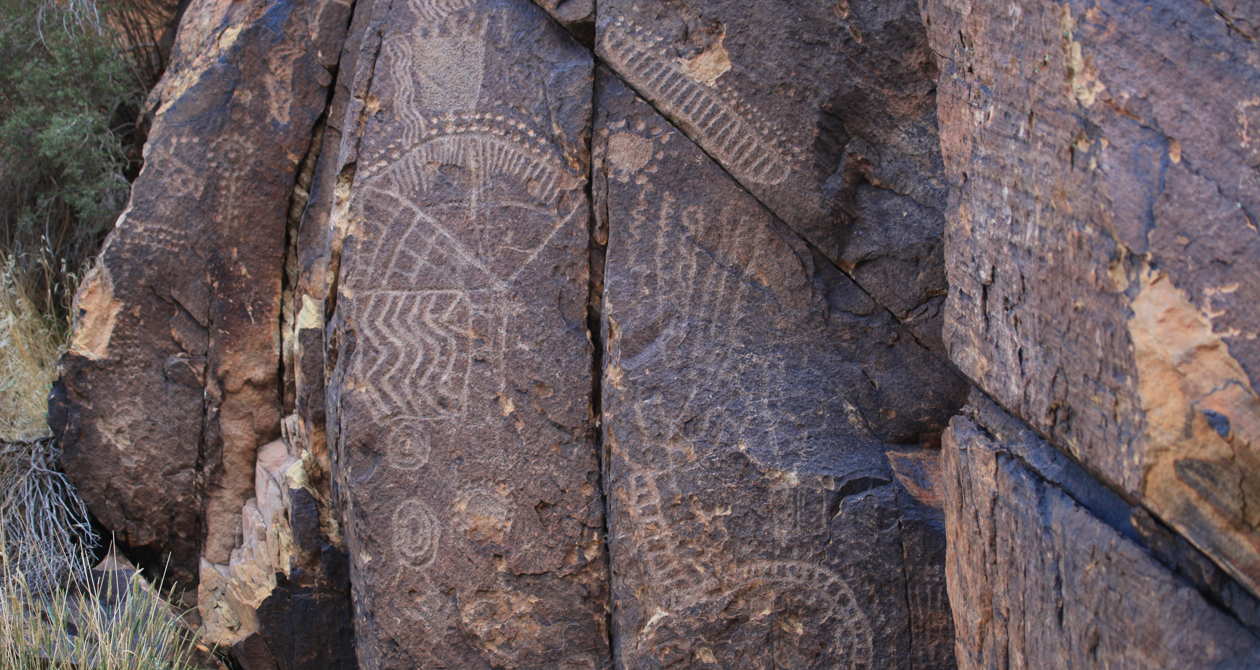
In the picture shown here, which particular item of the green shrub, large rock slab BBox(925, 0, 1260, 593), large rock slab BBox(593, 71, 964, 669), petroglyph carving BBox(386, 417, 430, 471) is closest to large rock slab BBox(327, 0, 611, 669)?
petroglyph carving BBox(386, 417, 430, 471)

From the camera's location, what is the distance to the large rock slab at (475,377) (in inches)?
109

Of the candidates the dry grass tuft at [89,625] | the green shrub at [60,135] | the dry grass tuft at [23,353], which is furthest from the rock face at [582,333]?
the green shrub at [60,135]

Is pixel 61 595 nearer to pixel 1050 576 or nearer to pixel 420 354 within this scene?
pixel 420 354

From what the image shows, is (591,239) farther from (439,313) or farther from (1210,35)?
(1210,35)

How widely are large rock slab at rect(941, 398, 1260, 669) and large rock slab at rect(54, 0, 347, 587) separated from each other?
7.85ft

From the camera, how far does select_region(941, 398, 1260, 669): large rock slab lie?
Result: 1427mm

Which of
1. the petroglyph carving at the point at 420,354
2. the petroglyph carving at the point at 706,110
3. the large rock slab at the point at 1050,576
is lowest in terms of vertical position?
the petroglyph carving at the point at 420,354

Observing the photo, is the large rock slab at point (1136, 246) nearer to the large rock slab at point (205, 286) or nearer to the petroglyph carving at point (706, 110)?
the petroglyph carving at point (706, 110)

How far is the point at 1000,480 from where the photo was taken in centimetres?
186

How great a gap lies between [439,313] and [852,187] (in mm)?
1168

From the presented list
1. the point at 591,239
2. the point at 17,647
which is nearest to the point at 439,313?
the point at 591,239

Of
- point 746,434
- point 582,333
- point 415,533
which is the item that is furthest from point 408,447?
point 746,434

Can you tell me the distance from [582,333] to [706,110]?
69 centimetres

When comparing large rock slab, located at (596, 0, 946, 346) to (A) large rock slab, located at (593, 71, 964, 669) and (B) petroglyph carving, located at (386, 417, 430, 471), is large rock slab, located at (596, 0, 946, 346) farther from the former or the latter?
(B) petroglyph carving, located at (386, 417, 430, 471)
